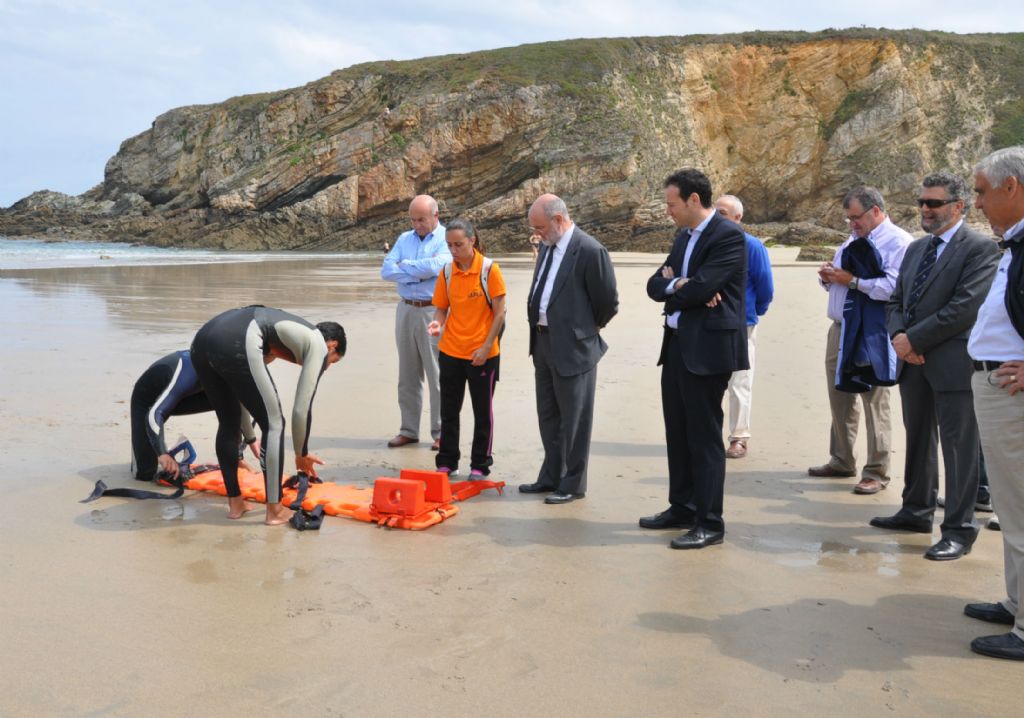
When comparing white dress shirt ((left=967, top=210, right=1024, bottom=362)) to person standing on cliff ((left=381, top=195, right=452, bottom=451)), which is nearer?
white dress shirt ((left=967, top=210, right=1024, bottom=362))

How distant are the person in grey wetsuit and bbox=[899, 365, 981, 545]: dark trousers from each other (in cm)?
320

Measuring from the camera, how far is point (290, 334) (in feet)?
16.2

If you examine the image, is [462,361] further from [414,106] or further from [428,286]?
[414,106]

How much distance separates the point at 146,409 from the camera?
5.65 m

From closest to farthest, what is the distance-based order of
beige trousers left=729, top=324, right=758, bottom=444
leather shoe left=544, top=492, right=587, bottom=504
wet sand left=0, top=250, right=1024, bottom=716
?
1. wet sand left=0, top=250, right=1024, bottom=716
2. leather shoe left=544, top=492, right=587, bottom=504
3. beige trousers left=729, top=324, right=758, bottom=444

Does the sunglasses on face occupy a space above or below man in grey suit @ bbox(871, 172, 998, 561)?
above

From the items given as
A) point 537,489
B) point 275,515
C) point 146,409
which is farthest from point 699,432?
point 146,409

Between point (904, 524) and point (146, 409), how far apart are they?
4.56m

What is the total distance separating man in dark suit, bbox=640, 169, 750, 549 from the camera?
4746 mm

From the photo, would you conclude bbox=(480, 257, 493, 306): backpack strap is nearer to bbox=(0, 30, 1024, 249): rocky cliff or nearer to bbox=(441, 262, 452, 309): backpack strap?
bbox=(441, 262, 452, 309): backpack strap

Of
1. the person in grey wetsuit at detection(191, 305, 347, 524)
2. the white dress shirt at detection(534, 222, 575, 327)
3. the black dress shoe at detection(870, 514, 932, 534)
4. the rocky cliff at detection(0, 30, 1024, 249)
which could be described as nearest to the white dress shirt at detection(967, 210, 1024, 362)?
the black dress shoe at detection(870, 514, 932, 534)

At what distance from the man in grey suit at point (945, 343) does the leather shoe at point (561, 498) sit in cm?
181

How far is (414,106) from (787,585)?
44304 millimetres

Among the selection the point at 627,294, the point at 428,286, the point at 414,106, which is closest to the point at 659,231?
the point at 414,106
